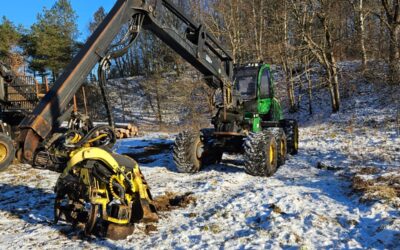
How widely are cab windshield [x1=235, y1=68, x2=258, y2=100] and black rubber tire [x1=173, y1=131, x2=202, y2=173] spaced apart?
200 cm

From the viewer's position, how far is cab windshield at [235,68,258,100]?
10.3 meters

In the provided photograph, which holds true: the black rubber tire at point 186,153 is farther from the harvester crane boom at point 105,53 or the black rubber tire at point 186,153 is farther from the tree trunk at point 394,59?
the tree trunk at point 394,59

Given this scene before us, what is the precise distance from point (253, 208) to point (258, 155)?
7.78 ft

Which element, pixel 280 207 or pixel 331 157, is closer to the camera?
pixel 280 207

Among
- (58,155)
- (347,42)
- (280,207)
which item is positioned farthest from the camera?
(347,42)

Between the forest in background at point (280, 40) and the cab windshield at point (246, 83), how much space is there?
7.02 ft

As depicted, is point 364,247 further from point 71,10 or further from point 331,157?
point 71,10

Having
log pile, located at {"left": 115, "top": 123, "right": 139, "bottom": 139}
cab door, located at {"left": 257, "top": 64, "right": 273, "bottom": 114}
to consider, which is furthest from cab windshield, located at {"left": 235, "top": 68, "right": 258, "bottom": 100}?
log pile, located at {"left": 115, "top": 123, "right": 139, "bottom": 139}

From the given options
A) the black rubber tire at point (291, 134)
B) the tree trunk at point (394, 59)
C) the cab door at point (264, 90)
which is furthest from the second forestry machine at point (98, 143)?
the tree trunk at point (394, 59)

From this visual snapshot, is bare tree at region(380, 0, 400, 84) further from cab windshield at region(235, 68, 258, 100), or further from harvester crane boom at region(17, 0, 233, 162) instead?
harvester crane boom at region(17, 0, 233, 162)

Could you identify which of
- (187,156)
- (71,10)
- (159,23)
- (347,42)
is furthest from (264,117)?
(71,10)

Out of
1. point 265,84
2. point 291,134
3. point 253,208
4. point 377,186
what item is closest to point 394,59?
point 291,134

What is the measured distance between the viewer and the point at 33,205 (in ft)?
24.4

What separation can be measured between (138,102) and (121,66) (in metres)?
16.5
